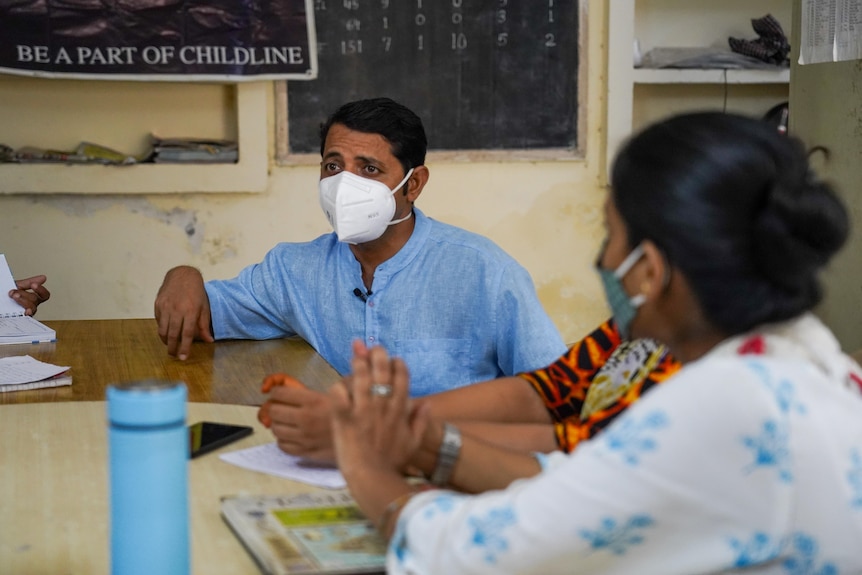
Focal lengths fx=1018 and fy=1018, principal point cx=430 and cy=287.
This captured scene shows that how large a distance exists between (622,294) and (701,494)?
0.98 ft

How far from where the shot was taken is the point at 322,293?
246 centimetres

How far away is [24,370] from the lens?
2.06m

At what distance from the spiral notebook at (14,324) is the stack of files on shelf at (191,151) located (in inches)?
54.3

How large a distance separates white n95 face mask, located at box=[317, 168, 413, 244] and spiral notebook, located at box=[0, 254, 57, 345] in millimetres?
752

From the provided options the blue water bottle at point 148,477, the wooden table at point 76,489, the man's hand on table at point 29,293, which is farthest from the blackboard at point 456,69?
the blue water bottle at point 148,477

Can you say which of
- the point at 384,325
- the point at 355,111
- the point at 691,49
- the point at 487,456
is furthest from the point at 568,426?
the point at 691,49

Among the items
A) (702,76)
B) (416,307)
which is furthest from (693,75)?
(416,307)

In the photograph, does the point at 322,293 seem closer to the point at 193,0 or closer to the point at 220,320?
the point at 220,320

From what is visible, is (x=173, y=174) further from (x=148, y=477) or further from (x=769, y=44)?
(x=148, y=477)

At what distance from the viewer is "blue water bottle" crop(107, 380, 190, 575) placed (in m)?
0.92

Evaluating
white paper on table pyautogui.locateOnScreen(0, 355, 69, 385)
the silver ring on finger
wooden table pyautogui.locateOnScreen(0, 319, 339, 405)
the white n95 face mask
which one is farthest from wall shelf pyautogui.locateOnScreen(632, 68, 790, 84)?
the silver ring on finger

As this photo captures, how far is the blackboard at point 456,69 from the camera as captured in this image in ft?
13.1

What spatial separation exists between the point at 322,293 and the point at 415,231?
0.27m

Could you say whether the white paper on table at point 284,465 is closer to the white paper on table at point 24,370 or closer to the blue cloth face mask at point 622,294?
the blue cloth face mask at point 622,294
